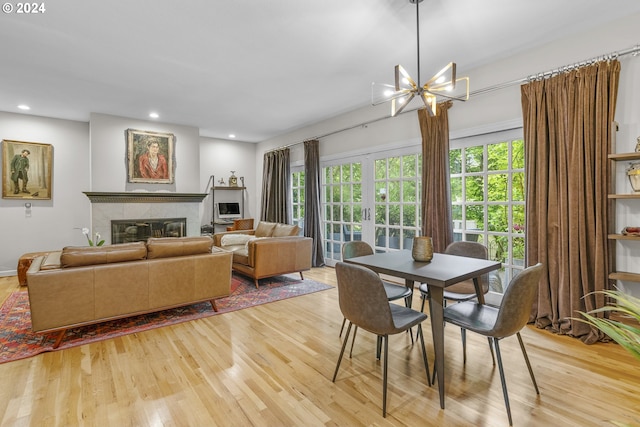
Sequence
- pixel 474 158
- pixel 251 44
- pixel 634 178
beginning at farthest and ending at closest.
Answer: pixel 474 158, pixel 251 44, pixel 634 178

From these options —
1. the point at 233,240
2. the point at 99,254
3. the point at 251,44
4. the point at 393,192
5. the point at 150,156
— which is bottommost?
the point at 233,240

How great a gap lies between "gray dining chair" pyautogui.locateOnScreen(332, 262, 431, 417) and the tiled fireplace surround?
16.3 feet

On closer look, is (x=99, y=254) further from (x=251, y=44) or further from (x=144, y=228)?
(x=144, y=228)

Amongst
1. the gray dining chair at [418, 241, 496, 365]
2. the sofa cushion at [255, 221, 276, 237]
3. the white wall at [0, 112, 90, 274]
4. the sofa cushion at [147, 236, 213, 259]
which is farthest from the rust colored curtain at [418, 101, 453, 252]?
the white wall at [0, 112, 90, 274]

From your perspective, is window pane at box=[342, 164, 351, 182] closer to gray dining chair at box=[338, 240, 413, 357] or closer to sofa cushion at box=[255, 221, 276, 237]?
sofa cushion at box=[255, 221, 276, 237]

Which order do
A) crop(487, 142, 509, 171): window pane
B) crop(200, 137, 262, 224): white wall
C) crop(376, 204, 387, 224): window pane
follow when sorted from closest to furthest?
1. crop(487, 142, 509, 171): window pane
2. crop(376, 204, 387, 224): window pane
3. crop(200, 137, 262, 224): white wall

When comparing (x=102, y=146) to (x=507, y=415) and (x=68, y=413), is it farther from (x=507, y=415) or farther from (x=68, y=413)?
(x=507, y=415)

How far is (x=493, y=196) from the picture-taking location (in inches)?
140

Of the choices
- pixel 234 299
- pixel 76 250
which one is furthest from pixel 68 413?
pixel 234 299

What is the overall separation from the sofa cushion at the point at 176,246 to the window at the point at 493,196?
9.67 ft

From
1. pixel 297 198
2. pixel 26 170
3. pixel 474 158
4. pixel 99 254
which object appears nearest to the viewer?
pixel 99 254

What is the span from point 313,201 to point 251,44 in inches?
123

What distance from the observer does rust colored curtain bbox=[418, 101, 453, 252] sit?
12.3 feet

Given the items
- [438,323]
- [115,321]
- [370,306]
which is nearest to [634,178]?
[438,323]
